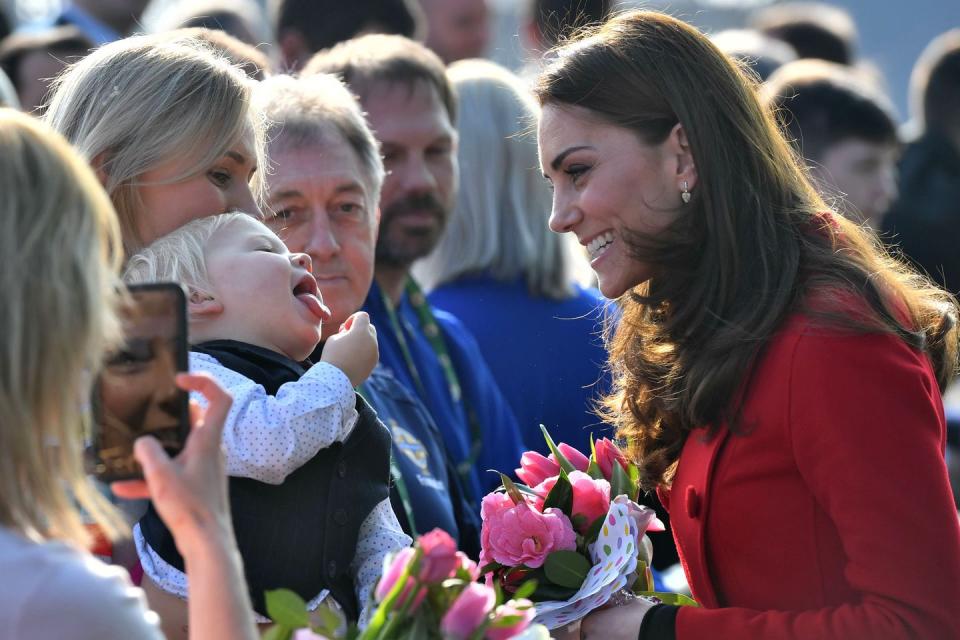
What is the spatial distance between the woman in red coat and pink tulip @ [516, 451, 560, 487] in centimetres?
21

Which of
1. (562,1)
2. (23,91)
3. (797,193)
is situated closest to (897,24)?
(562,1)

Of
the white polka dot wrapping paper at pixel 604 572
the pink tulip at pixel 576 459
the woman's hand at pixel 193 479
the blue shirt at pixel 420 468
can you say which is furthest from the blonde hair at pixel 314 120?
the woman's hand at pixel 193 479

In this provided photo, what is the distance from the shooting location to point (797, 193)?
9.93 feet

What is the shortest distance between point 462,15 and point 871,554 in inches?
233

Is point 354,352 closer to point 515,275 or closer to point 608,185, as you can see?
point 608,185

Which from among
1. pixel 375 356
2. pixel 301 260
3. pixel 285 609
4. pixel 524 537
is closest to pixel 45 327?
pixel 285 609

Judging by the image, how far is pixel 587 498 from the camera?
2867mm

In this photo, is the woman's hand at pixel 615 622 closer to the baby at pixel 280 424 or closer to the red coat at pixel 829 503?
the red coat at pixel 829 503

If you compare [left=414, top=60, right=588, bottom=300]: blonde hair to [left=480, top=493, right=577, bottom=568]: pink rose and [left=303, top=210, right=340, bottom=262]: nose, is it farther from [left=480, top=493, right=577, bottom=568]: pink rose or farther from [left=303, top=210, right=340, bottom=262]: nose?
[left=480, top=493, right=577, bottom=568]: pink rose

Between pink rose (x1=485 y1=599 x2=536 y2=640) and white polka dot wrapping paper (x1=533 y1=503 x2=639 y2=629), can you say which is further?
white polka dot wrapping paper (x1=533 y1=503 x2=639 y2=629)

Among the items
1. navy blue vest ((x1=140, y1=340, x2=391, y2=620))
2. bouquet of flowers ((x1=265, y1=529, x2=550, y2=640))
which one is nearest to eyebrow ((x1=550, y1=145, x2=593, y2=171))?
navy blue vest ((x1=140, y1=340, x2=391, y2=620))

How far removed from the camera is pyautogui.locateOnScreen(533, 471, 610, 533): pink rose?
285cm

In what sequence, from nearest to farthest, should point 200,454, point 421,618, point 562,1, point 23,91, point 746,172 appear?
1. point 200,454
2. point 421,618
3. point 746,172
4. point 23,91
5. point 562,1

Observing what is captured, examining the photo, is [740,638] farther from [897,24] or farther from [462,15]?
[897,24]
